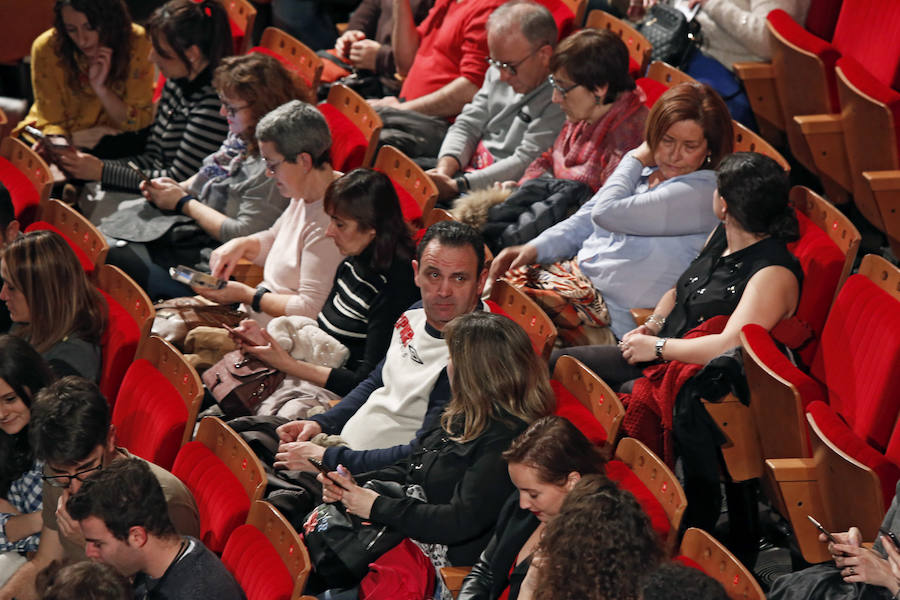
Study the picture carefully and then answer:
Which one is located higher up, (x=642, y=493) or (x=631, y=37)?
(x=631, y=37)

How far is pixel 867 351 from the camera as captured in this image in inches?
111

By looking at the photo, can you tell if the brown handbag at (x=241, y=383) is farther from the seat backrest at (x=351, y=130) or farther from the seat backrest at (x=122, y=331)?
the seat backrest at (x=351, y=130)

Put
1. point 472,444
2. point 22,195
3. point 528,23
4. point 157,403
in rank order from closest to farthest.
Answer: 1. point 472,444
2. point 157,403
3. point 528,23
4. point 22,195

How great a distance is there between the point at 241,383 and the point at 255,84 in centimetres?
123

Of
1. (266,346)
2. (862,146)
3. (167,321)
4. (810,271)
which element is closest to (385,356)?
(266,346)

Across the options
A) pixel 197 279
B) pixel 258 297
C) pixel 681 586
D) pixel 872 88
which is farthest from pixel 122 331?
pixel 872 88

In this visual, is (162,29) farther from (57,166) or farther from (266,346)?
(266,346)

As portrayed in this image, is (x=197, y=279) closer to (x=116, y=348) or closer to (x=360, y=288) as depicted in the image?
(x=116, y=348)

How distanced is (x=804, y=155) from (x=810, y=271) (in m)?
1.03

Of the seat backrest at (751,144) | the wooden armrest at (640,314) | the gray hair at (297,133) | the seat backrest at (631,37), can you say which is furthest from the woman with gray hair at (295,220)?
the seat backrest at (751,144)

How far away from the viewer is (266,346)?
134 inches

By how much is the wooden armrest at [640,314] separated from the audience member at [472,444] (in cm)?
68

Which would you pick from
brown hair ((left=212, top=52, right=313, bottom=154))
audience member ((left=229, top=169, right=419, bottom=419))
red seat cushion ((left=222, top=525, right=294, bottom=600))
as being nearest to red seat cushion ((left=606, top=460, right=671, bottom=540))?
red seat cushion ((left=222, top=525, right=294, bottom=600))

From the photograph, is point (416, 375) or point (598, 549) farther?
point (416, 375)
